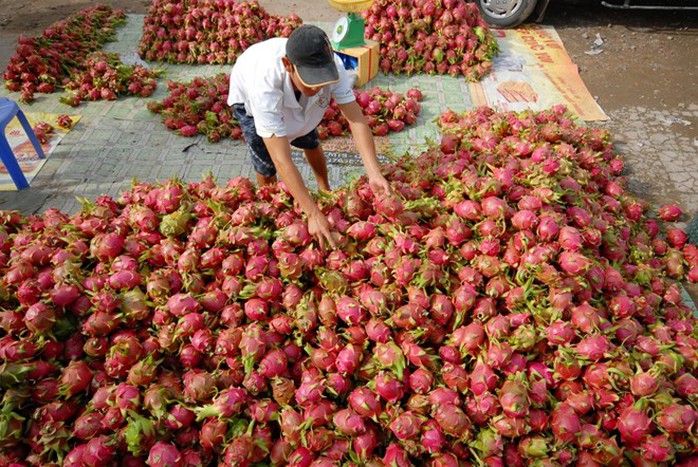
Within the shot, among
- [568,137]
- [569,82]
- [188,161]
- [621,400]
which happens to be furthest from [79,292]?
[569,82]

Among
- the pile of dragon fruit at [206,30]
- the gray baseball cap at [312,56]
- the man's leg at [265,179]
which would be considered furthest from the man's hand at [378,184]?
the pile of dragon fruit at [206,30]

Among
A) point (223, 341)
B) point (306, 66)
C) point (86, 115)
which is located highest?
point (306, 66)

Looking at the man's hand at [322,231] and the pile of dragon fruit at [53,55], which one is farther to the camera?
the pile of dragon fruit at [53,55]

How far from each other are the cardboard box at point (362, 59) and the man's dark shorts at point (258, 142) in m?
2.27

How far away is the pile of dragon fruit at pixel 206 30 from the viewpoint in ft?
18.8

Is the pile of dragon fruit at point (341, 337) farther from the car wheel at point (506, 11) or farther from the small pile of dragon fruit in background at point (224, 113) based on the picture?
the car wheel at point (506, 11)

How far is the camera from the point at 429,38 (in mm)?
5574

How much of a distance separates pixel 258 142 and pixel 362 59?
2.58 m

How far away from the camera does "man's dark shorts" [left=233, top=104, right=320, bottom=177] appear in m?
3.01

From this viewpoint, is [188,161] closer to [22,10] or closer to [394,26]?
[394,26]

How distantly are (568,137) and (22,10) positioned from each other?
8261mm

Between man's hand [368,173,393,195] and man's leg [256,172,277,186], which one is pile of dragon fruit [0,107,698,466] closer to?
man's hand [368,173,393,195]

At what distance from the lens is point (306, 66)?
82.2 inches

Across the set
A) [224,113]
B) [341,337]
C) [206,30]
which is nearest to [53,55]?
[206,30]
